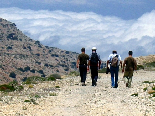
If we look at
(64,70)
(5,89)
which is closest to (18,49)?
(64,70)

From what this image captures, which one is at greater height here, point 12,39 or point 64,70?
point 12,39

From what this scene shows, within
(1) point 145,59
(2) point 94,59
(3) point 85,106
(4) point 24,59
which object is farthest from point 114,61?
(4) point 24,59

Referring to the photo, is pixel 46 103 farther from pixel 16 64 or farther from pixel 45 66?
pixel 45 66

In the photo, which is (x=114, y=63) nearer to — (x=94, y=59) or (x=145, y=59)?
(x=94, y=59)

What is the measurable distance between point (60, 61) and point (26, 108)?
176332 millimetres

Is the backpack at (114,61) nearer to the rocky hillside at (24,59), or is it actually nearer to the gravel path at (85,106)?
the gravel path at (85,106)

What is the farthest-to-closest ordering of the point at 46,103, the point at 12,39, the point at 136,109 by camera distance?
the point at 12,39, the point at 46,103, the point at 136,109

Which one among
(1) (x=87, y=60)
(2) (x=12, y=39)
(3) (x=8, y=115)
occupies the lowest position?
(3) (x=8, y=115)

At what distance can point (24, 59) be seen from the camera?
522 feet

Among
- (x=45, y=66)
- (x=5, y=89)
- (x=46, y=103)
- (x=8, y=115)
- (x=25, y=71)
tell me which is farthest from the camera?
(x=45, y=66)

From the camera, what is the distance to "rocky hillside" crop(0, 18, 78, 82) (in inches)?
5428

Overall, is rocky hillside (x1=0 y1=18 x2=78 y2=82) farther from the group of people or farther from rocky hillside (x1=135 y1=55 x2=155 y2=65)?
the group of people

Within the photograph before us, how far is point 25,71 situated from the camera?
143500 mm

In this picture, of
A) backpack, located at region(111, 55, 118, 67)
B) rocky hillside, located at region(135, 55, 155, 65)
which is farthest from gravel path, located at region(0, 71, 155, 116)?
rocky hillside, located at region(135, 55, 155, 65)
